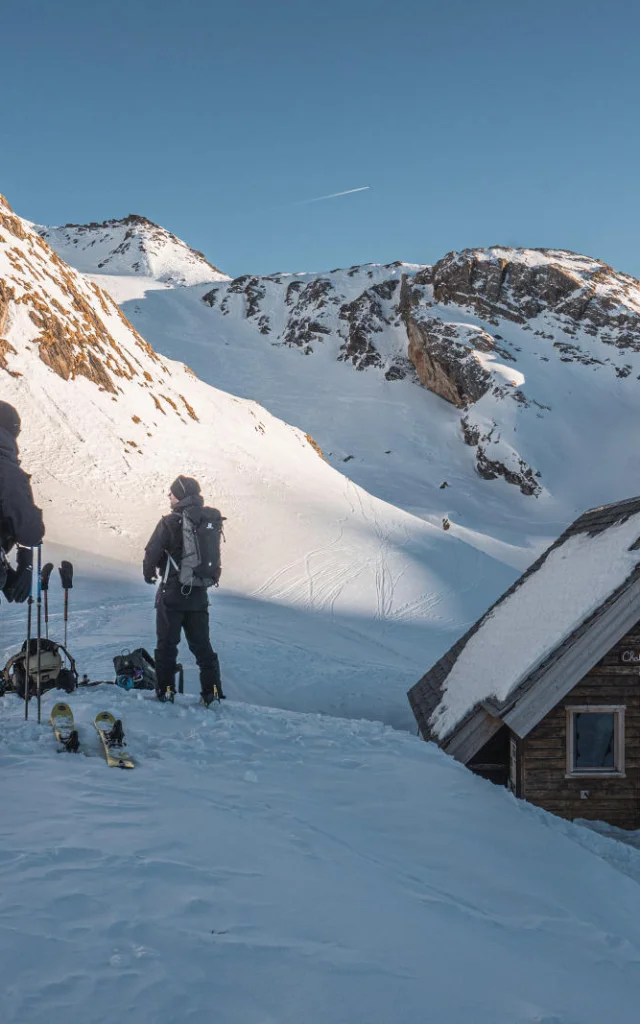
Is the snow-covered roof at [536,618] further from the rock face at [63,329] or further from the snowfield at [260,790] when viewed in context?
the rock face at [63,329]

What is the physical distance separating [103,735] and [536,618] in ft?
19.4

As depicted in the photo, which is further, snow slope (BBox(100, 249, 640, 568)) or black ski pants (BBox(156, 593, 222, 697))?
snow slope (BBox(100, 249, 640, 568))

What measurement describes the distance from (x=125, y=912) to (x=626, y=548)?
7.20 meters

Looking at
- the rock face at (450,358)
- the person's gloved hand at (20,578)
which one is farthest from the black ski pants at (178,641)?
the rock face at (450,358)

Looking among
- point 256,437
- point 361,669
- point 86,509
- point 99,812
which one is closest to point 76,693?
point 99,812

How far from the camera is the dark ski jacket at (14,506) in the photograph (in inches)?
188

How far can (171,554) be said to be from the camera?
23.1 ft

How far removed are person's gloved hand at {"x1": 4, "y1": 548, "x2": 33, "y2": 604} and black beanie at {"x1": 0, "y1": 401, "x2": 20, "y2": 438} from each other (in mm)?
955

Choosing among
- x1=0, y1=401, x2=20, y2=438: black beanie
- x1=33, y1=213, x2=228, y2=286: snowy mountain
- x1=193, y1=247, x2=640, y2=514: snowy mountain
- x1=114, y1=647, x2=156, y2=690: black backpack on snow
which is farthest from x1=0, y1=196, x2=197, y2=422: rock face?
x1=33, y1=213, x2=228, y2=286: snowy mountain

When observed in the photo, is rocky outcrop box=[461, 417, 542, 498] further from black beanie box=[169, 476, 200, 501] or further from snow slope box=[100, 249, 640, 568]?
black beanie box=[169, 476, 200, 501]

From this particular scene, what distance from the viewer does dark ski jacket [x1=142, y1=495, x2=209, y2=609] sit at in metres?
6.98

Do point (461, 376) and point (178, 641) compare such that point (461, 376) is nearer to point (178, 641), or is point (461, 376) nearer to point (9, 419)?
point (178, 641)

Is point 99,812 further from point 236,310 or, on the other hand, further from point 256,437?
point 236,310

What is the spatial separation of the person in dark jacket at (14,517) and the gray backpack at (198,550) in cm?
203
